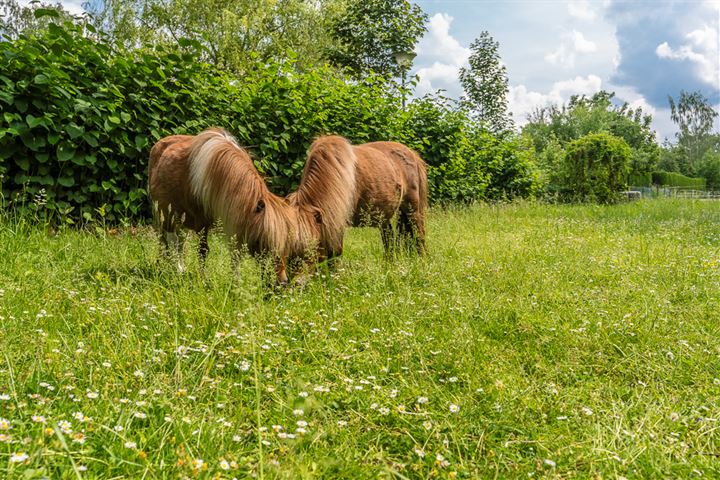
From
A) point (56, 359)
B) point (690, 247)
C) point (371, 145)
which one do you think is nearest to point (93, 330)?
point (56, 359)

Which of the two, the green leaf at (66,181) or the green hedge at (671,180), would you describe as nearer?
the green leaf at (66,181)

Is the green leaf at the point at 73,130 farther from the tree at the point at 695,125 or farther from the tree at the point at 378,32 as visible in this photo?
the tree at the point at 695,125

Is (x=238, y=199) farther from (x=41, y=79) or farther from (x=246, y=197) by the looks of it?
(x=41, y=79)

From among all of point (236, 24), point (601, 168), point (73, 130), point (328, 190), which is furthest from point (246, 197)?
point (236, 24)

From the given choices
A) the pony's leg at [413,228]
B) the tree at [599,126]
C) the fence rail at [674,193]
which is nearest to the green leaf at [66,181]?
the pony's leg at [413,228]

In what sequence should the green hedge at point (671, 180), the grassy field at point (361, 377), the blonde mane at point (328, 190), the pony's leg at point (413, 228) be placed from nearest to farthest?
the grassy field at point (361, 377), the blonde mane at point (328, 190), the pony's leg at point (413, 228), the green hedge at point (671, 180)

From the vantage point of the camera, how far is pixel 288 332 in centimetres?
268

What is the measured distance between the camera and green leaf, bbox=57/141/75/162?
15.8 feet

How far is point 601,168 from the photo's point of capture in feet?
47.5

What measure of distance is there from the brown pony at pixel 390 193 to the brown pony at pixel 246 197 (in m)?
0.41

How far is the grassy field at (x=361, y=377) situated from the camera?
1.49 meters

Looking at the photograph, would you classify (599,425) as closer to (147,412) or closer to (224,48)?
(147,412)

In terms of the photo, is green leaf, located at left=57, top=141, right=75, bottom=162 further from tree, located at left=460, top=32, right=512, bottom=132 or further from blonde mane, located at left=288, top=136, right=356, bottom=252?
tree, located at left=460, top=32, right=512, bottom=132

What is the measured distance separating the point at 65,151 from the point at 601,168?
48.0 ft
